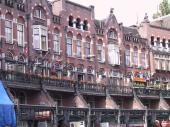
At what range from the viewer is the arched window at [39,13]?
4816 cm

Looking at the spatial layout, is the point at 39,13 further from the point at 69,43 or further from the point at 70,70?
the point at 70,70

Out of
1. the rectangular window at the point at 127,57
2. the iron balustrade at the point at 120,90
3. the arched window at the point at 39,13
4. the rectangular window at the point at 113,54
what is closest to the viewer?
the arched window at the point at 39,13

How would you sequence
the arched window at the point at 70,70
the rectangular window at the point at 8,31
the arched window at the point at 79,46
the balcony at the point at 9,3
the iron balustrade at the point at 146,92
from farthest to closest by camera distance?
the iron balustrade at the point at 146,92
the arched window at the point at 79,46
the arched window at the point at 70,70
the balcony at the point at 9,3
the rectangular window at the point at 8,31

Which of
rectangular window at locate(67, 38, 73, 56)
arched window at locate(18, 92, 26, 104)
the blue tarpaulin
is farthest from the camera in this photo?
Result: rectangular window at locate(67, 38, 73, 56)

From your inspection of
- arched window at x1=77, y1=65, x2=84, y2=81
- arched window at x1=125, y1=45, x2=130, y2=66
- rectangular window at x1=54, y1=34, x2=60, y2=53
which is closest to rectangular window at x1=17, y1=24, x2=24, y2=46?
rectangular window at x1=54, y1=34, x2=60, y2=53

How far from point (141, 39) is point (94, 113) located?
21.5 meters

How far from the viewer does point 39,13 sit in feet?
160

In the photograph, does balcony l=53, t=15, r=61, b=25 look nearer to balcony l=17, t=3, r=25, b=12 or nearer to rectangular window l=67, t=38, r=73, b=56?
rectangular window l=67, t=38, r=73, b=56

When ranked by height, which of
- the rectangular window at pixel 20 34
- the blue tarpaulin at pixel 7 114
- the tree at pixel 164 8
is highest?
the tree at pixel 164 8

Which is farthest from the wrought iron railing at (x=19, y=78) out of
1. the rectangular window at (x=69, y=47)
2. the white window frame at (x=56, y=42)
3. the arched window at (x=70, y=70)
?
the rectangular window at (x=69, y=47)

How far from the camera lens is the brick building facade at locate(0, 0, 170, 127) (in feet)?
136

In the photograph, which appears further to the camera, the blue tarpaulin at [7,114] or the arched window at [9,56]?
the arched window at [9,56]

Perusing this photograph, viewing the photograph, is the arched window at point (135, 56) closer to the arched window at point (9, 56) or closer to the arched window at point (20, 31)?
the arched window at point (20, 31)

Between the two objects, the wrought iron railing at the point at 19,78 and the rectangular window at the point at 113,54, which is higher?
the rectangular window at the point at 113,54
